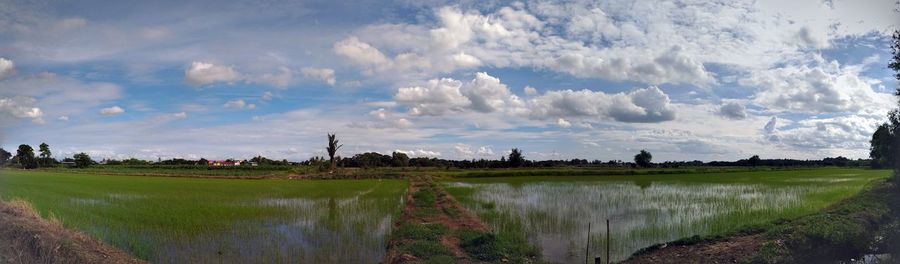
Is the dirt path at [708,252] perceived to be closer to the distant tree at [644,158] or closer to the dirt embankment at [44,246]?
the dirt embankment at [44,246]

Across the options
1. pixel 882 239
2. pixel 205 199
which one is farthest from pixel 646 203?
pixel 205 199

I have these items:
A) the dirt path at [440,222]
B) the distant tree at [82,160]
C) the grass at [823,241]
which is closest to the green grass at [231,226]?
the dirt path at [440,222]

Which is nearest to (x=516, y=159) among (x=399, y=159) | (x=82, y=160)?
(x=399, y=159)

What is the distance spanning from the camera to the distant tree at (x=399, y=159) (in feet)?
278

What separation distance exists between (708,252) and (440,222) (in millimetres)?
7357

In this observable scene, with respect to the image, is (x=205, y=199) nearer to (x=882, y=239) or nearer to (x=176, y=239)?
(x=176, y=239)

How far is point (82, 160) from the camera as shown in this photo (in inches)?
2228

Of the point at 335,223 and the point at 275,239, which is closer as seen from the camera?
the point at 275,239

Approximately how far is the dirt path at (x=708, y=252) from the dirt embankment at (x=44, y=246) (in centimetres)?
1018

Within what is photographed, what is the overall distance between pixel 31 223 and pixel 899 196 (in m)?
24.5

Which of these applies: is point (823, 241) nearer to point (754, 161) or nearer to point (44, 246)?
point (44, 246)

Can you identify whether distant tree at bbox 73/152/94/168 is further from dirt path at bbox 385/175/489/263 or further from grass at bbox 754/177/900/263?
grass at bbox 754/177/900/263

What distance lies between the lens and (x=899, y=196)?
631 inches

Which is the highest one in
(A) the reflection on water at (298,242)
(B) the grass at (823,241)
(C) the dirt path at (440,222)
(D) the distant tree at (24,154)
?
(D) the distant tree at (24,154)
